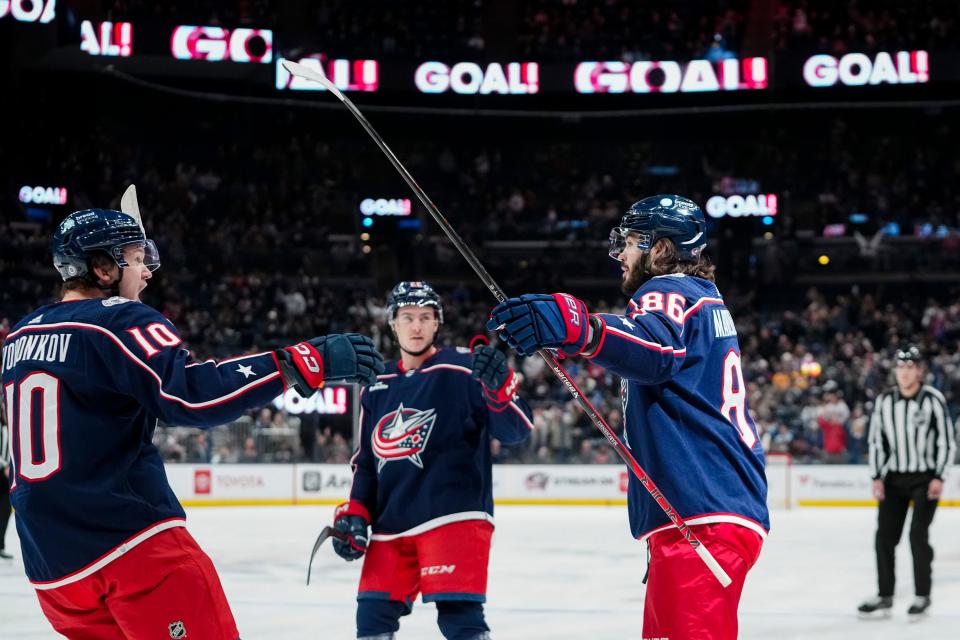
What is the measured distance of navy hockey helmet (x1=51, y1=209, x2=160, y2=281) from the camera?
291cm

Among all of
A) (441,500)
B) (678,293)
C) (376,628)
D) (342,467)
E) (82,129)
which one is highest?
(82,129)

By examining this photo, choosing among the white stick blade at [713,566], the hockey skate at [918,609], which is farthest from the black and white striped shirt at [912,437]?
the white stick blade at [713,566]

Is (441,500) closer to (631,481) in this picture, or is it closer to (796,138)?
(631,481)

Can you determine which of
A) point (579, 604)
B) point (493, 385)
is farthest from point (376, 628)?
point (579, 604)

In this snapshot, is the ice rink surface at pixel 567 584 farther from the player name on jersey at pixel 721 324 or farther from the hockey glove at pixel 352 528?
the player name on jersey at pixel 721 324

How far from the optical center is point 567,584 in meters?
7.86

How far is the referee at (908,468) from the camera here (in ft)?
22.3

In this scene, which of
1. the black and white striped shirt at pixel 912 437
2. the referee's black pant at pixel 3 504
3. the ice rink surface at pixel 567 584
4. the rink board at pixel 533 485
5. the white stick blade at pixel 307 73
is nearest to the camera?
the white stick blade at pixel 307 73

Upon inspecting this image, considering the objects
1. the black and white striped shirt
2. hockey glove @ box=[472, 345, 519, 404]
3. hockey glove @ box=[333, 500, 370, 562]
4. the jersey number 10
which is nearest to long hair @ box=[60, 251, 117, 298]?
the jersey number 10

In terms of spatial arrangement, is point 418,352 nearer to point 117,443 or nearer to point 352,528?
point 352,528

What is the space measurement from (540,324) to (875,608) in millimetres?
4860

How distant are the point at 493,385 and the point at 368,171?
20.0m

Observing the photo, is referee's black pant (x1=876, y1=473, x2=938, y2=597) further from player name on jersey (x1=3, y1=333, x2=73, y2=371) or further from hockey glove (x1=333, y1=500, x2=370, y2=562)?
player name on jersey (x1=3, y1=333, x2=73, y2=371)

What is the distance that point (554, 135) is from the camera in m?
25.4
